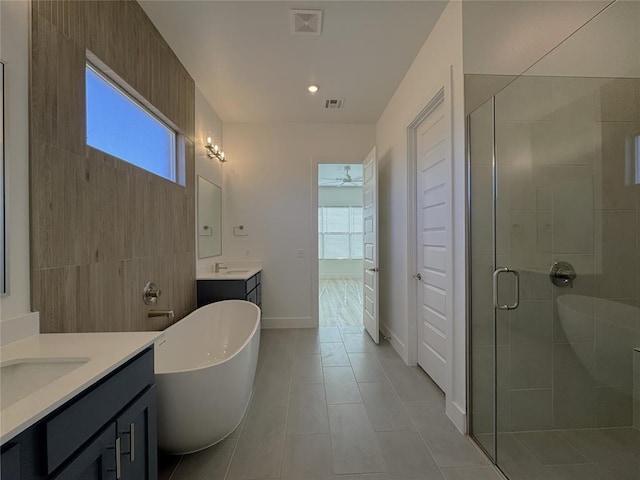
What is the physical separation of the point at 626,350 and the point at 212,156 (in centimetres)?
390

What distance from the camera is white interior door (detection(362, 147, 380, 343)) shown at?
356 cm

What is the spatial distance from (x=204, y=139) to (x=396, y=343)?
3.15 meters

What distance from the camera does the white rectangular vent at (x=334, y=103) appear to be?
11.8 ft

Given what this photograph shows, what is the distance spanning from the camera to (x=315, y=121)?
4.30 m

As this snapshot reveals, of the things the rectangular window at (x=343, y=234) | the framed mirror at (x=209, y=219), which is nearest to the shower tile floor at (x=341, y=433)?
the framed mirror at (x=209, y=219)

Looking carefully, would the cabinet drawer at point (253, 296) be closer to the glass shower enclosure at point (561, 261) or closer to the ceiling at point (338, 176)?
the glass shower enclosure at point (561, 261)

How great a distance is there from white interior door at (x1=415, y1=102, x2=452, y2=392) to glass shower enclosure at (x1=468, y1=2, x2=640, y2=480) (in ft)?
1.03

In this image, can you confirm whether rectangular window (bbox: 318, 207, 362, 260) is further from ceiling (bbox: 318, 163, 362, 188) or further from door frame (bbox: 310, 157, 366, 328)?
door frame (bbox: 310, 157, 366, 328)

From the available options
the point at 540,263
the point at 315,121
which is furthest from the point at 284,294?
the point at 540,263

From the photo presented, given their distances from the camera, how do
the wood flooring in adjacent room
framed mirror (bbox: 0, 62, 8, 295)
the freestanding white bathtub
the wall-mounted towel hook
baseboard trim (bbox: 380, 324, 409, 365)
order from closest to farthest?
framed mirror (bbox: 0, 62, 8, 295) < the freestanding white bathtub < baseboard trim (bbox: 380, 324, 409, 365) < the wall-mounted towel hook < the wood flooring in adjacent room

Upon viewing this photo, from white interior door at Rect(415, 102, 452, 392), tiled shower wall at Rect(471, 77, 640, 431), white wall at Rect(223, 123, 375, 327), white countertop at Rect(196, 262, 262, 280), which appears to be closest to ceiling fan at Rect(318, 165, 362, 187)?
white wall at Rect(223, 123, 375, 327)

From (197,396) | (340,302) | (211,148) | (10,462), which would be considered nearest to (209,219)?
(211,148)

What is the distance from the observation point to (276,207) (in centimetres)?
436

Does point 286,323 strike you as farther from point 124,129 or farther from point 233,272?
point 124,129
